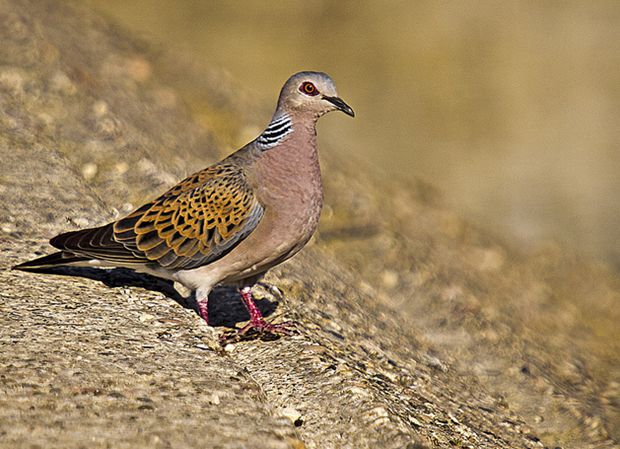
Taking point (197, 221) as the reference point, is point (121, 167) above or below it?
above

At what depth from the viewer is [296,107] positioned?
704 cm

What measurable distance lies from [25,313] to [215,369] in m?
1.26

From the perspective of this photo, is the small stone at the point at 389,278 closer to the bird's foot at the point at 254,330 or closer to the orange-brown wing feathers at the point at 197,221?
the bird's foot at the point at 254,330

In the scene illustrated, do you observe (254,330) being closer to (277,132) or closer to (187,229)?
(187,229)

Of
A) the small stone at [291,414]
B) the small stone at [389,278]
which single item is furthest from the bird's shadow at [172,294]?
the small stone at [389,278]

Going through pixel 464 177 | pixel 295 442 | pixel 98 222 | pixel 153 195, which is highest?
pixel 464 177

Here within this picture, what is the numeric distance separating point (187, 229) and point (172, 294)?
0.76m

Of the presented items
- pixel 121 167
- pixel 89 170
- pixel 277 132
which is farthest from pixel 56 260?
pixel 121 167

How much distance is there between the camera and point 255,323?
23.1ft

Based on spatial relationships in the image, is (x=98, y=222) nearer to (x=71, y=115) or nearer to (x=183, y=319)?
(x=183, y=319)

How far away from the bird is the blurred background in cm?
1341

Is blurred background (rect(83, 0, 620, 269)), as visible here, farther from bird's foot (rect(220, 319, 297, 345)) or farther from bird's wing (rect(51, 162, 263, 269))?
bird's wing (rect(51, 162, 263, 269))

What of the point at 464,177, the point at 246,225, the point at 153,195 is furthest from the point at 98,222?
the point at 464,177

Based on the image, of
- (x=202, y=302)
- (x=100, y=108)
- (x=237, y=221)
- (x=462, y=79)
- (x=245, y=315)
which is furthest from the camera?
(x=462, y=79)
